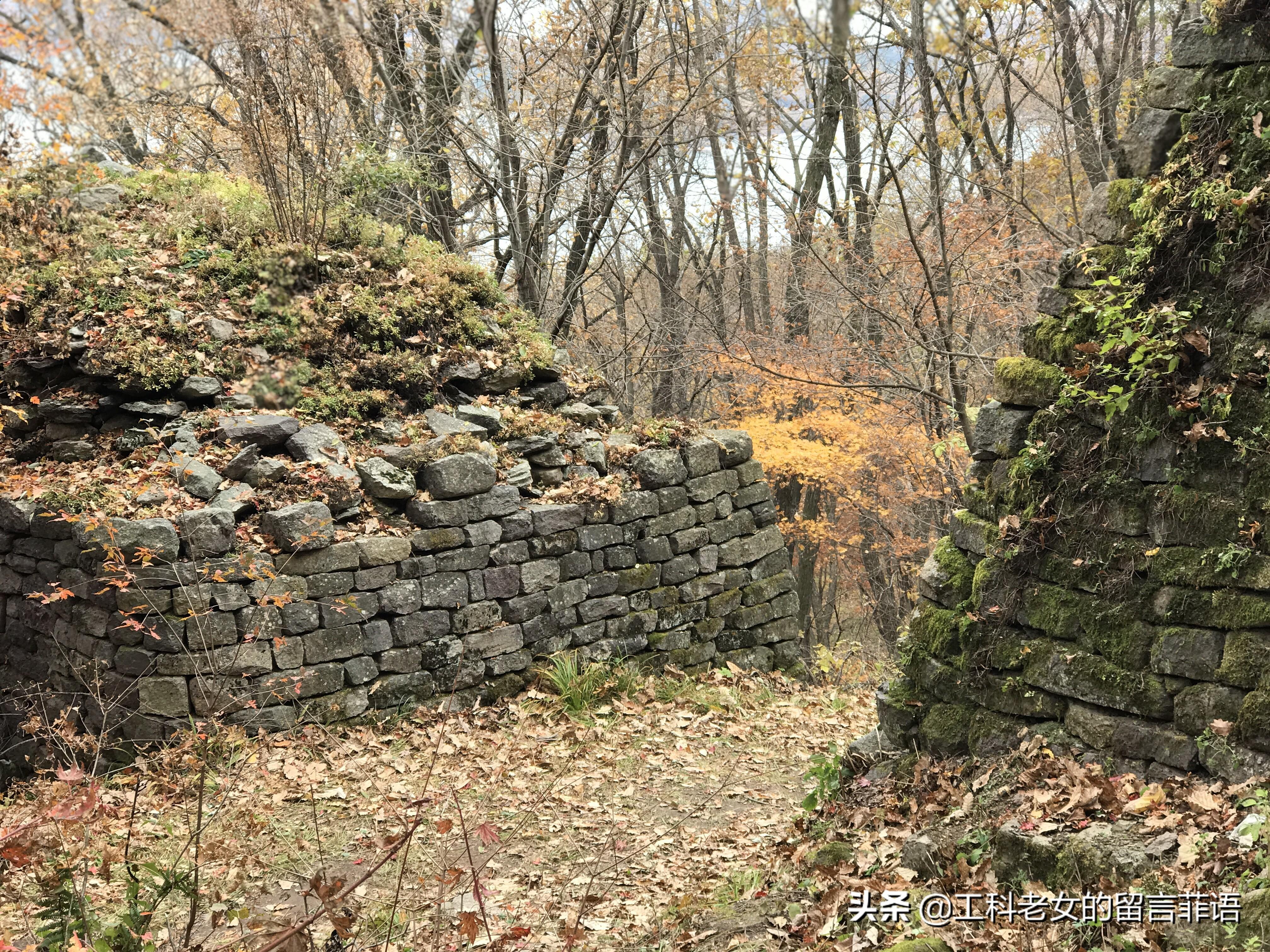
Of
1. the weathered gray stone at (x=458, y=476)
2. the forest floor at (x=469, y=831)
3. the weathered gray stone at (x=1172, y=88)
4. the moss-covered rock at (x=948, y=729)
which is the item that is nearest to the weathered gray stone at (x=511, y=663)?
the forest floor at (x=469, y=831)

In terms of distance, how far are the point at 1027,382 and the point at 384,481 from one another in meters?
4.56

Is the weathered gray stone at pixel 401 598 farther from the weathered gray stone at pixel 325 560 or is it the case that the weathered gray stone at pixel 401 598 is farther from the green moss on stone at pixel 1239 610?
the green moss on stone at pixel 1239 610

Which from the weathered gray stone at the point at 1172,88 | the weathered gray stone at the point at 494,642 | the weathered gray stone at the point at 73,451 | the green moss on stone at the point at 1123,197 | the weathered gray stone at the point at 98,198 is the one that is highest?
the weathered gray stone at the point at 98,198

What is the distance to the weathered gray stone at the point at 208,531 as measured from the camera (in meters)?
6.04

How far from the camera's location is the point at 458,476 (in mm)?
7215

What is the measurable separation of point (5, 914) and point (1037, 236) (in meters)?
13.0

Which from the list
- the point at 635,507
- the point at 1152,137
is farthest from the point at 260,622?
the point at 1152,137

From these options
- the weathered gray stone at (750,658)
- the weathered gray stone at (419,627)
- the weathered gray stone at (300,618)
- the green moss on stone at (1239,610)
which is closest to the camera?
the green moss on stone at (1239,610)

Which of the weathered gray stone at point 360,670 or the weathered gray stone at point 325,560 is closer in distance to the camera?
the weathered gray stone at point 325,560

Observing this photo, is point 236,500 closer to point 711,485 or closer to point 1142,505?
point 711,485

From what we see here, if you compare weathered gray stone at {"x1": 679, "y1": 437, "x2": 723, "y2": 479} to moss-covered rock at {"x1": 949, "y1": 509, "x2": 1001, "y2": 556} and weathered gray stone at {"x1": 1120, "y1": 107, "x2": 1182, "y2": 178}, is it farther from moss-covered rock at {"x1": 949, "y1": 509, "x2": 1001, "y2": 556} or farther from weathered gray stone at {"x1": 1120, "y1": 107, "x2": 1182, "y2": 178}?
weathered gray stone at {"x1": 1120, "y1": 107, "x2": 1182, "y2": 178}

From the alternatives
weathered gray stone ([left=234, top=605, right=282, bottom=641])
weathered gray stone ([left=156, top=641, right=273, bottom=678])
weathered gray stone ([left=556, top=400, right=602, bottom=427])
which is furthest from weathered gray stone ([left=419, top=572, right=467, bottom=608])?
weathered gray stone ([left=556, top=400, right=602, bottom=427])

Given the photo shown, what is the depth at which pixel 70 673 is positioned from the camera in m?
6.47

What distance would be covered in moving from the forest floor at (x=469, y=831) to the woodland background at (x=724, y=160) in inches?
126
